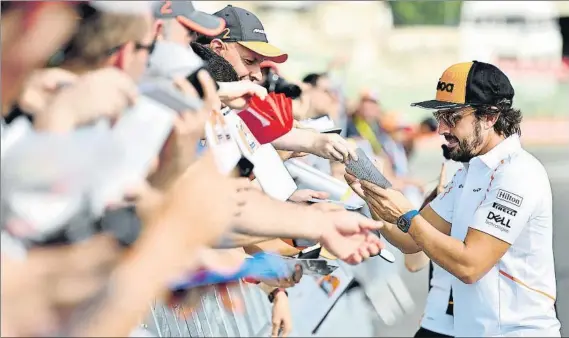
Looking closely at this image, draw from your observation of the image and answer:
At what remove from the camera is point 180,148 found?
1.90 metres

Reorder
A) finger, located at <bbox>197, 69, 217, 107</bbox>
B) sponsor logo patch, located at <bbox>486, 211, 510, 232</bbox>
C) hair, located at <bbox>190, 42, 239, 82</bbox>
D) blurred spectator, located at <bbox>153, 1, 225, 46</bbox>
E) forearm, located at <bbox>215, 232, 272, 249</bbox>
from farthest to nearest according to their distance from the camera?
sponsor logo patch, located at <bbox>486, 211, 510, 232</bbox>
hair, located at <bbox>190, 42, 239, 82</bbox>
blurred spectator, located at <bbox>153, 1, 225, 46</bbox>
forearm, located at <bbox>215, 232, 272, 249</bbox>
finger, located at <bbox>197, 69, 217, 107</bbox>

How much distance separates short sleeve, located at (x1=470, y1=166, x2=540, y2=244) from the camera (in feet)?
12.3

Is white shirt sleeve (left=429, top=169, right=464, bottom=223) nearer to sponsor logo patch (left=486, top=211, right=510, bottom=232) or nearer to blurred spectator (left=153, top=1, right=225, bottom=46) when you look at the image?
sponsor logo patch (left=486, top=211, right=510, bottom=232)

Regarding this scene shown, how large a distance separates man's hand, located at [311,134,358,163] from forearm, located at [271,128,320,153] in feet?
0.07

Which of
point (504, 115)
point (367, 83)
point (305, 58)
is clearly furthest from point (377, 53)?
point (504, 115)

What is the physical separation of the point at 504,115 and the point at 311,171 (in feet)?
2.67

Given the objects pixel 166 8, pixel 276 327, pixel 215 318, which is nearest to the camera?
pixel 166 8

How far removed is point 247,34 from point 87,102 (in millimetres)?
2084

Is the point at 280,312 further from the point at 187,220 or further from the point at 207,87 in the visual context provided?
the point at 187,220

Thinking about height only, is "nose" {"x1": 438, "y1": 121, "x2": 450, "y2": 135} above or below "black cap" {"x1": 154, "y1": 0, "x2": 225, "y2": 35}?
below

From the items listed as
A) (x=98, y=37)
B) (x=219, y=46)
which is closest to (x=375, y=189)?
(x=219, y=46)

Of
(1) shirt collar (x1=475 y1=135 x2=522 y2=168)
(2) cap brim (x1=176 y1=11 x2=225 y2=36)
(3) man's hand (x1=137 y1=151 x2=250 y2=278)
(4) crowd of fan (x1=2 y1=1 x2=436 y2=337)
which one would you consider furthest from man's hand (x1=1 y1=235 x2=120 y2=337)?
(1) shirt collar (x1=475 y1=135 x2=522 y2=168)

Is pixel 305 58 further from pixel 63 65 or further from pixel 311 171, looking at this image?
pixel 63 65

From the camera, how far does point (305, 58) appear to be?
1347cm
